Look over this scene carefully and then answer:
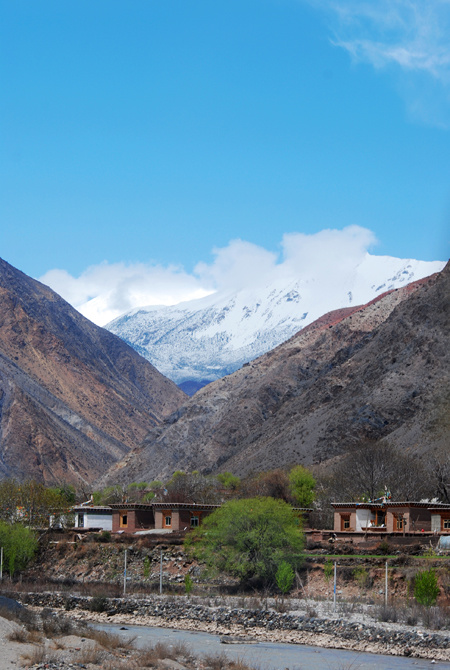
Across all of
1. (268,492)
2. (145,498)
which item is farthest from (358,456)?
(145,498)

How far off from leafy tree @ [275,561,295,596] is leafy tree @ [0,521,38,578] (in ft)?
67.1

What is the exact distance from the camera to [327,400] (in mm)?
122250

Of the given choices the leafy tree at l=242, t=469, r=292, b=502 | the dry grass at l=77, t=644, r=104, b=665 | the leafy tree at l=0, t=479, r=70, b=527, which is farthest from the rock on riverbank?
the leafy tree at l=242, t=469, r=292, b=502

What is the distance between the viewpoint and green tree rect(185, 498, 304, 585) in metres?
48.4

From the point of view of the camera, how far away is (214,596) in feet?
157

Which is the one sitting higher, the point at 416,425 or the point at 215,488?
the point at 416,425

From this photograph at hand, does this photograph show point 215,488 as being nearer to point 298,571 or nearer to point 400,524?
point 400,524

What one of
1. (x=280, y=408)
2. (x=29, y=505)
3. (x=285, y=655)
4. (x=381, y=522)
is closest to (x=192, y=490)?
(x=29, y=505)

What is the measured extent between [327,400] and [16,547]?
67945 mm

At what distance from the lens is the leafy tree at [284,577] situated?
4672 cm

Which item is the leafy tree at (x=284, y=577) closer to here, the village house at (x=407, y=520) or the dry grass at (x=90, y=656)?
the village house at (x=407, y=520)

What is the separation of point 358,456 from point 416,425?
498 inches

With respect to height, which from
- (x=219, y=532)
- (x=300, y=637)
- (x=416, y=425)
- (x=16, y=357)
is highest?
(x=16, y=357)

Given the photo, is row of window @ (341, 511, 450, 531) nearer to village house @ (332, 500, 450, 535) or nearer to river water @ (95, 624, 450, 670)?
village house @ (332, 500, 450, 535)
